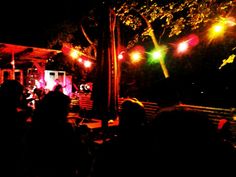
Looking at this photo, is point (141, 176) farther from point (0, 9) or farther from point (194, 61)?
point (0, 9)

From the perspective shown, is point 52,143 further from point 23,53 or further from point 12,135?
point 23,53

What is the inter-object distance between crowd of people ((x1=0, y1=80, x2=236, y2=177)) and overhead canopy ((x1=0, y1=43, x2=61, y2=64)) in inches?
406

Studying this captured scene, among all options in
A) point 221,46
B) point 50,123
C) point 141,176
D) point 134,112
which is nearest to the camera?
point 141,176

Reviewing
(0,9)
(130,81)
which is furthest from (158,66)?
(0,9)

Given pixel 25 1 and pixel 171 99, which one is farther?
pixel 25 1

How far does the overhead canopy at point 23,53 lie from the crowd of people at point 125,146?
10302 mm

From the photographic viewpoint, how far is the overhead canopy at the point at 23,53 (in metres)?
13.1

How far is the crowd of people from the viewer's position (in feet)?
5.88

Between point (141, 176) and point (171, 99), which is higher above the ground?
point (171, 99)

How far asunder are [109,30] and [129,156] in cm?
509

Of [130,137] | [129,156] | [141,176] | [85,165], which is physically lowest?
[85,165]

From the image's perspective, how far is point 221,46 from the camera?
11672mm

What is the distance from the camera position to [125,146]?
2152mm

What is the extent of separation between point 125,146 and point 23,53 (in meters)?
13.6
